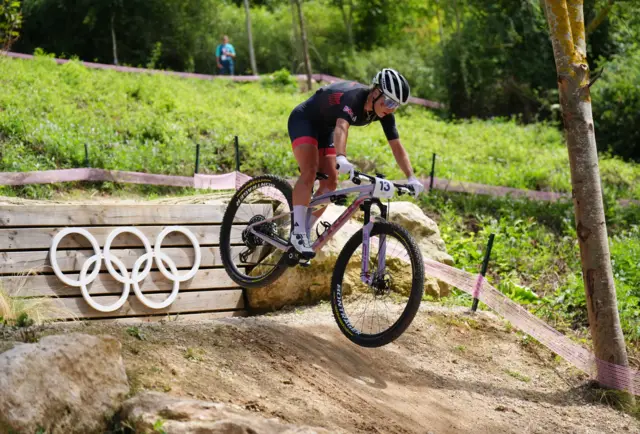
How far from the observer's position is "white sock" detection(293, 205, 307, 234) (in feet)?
22.7

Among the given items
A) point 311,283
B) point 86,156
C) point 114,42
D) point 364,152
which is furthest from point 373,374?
point 114,42

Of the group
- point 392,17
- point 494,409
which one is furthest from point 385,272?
point 392,17

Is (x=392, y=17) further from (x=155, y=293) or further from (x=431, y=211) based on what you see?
(x=155, y=293)

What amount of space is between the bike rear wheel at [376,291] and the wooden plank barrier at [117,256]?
144 cm

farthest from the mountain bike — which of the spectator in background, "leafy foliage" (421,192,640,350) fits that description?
the spectator in background

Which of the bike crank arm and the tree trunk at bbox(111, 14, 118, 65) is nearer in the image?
the bike crank arm

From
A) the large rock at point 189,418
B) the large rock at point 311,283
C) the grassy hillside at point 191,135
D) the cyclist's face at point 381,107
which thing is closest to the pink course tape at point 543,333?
the large rock at point 311,283

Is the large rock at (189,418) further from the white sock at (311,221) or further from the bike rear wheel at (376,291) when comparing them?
the white sock at (311,221)

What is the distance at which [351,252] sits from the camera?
6.67m

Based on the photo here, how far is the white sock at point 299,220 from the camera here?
691cm

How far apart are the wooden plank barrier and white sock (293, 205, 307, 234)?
1.73 m

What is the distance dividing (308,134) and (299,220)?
0.77m

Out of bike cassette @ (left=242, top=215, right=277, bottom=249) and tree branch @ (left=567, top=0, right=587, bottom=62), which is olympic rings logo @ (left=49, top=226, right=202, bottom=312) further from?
tree branch @ (left=567, top=0, right=587, bottom=62)

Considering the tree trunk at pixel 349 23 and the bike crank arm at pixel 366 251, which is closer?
the bike crank arm at pixel 366 251
